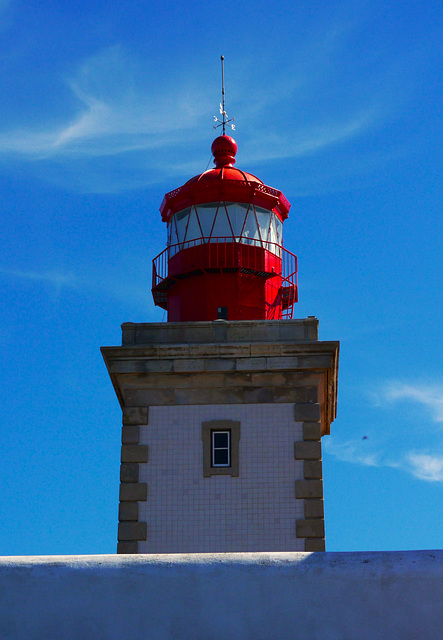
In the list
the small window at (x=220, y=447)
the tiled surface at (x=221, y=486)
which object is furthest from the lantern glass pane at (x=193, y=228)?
the small window at (x=220, y=447)

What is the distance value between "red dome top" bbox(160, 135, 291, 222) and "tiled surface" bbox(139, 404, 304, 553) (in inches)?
166

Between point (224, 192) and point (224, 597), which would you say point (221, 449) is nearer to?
point (224, 192)

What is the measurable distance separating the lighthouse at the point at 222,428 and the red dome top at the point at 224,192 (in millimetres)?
1377

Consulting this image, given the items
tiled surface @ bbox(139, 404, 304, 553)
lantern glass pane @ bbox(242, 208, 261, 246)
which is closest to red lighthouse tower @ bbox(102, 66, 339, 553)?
tiled surface @ bbox(139, 404, 304, 553)

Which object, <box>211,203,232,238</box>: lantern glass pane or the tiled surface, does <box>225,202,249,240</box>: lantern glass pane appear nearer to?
<box>211,203,232,238</box>: lantern glass pane

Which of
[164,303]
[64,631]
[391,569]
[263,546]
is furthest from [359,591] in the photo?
[164,303]

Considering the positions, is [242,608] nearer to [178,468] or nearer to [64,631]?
[64,631]

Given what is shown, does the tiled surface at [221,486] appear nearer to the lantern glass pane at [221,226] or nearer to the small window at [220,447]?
the small window at [220,447]

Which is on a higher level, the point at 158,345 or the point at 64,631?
the point at 158,345

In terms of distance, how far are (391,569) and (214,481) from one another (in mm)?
8082

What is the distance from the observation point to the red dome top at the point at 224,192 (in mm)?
17031

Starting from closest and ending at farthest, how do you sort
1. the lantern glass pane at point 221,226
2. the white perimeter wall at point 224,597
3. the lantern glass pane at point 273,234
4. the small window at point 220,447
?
the white perimeter wall at point 224,597 → the small window at point 220,447 → the lantern glass pane at point 221,226 → the lantern glass pane at point 273,234

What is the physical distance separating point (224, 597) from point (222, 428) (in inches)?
325

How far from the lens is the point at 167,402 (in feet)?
49.2
